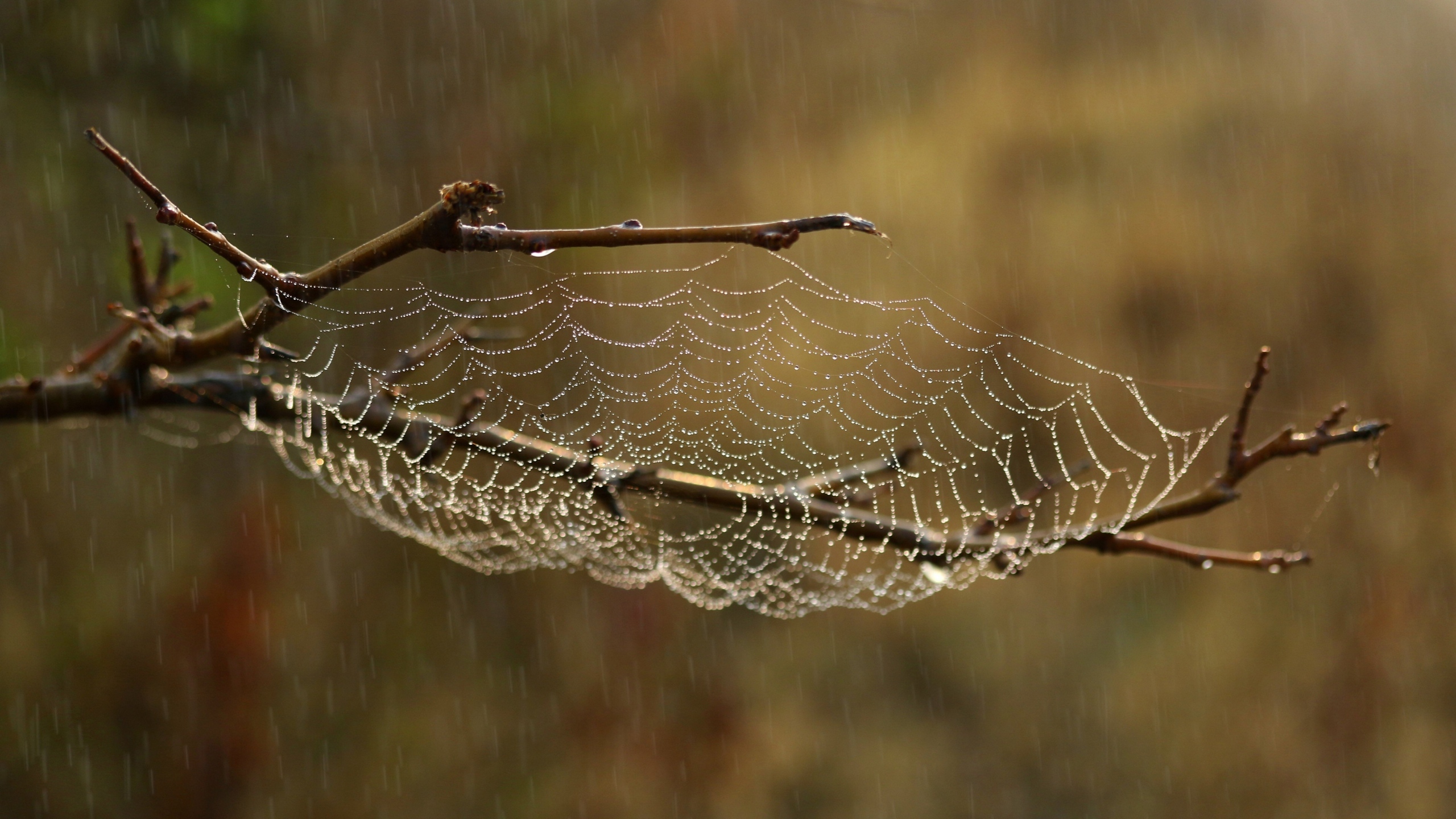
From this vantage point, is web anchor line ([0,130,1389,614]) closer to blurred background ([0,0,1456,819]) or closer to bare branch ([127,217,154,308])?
bare branch ([127,217,154,308])

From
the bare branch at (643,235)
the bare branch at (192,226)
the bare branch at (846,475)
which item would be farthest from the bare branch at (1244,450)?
the bare branch at (192,226)

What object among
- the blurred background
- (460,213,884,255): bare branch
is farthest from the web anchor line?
the blurred background

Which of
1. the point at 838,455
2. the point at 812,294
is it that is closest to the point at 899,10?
the point at 812,294

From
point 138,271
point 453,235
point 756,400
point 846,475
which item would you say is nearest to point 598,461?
point 846,475

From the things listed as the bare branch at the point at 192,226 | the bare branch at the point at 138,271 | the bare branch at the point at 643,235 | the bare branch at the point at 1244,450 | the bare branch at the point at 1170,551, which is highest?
the bare branch at the point at 138,271

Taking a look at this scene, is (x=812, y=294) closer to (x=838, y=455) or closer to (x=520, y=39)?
(x=838, y=455)

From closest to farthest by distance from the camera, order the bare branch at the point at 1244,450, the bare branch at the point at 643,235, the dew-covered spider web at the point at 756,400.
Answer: the bare branch at the point at 643,235 < the bare branch at the point at 1244,450 < the dew-covered spider web at the point at 756,400

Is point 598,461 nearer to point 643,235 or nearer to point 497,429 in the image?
point 497,429

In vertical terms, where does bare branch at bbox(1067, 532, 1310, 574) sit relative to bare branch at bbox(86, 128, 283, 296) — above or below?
below

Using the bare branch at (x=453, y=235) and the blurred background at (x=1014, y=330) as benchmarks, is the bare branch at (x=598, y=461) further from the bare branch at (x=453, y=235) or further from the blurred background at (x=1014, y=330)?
the blurred background at (x=1014, y=330)
